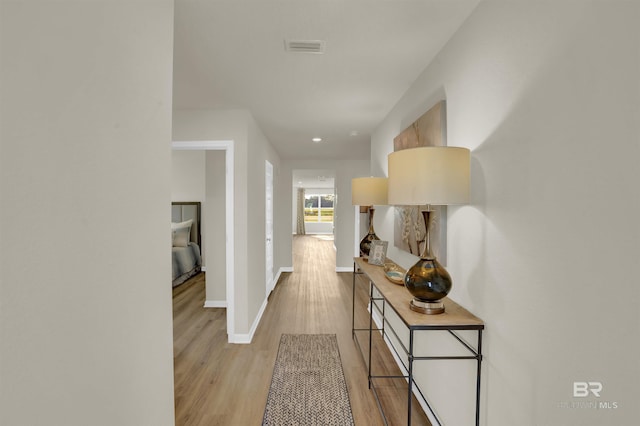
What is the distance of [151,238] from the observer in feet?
3.93

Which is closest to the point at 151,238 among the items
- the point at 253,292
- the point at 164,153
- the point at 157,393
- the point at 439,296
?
the point at 164,153

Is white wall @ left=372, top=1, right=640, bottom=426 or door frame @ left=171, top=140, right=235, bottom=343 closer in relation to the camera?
white wall @ left=372, top=1, right=640, bottom=426

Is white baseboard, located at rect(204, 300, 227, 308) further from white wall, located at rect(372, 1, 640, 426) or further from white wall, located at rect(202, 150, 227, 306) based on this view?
white wall, located at rect(372, 1, 640, 426)

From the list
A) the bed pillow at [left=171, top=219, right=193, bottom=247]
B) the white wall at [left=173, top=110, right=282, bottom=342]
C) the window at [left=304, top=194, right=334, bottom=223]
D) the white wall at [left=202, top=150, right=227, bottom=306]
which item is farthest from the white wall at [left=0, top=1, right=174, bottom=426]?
the window at [left=304, top=194, right=334, bottom=223]

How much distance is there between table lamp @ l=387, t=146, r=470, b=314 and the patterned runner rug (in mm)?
1120

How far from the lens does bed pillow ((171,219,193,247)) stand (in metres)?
5.43

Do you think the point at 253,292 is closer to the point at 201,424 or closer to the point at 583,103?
the point at 201,424

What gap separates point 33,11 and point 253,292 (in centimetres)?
302

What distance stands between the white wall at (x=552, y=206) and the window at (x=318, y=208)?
12.8 m

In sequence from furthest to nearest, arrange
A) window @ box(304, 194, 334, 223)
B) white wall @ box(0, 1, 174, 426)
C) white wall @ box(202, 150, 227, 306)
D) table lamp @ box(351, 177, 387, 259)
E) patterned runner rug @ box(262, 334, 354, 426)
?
window @ box(304, 194, 334, 223) → white wall @ box(202, 150, 227, 306) → table lamp @ box(351, 177, 387, 259) → patterned runner rug @ box(262, 334, 354, 426) → white wall @ box(0, 1, 174, 426)

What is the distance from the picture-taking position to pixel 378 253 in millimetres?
2697

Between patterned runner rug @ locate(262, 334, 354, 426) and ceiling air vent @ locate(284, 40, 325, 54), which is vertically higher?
ceiling air vent @ locate(284, 40, 325, 54)

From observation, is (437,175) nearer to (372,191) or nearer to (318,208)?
(372,191)

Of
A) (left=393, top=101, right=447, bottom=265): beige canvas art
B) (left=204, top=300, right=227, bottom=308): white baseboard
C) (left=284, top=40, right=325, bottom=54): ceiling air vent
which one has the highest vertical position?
(left=284, top=40, right=325, bottom=54): ceiling air vent
